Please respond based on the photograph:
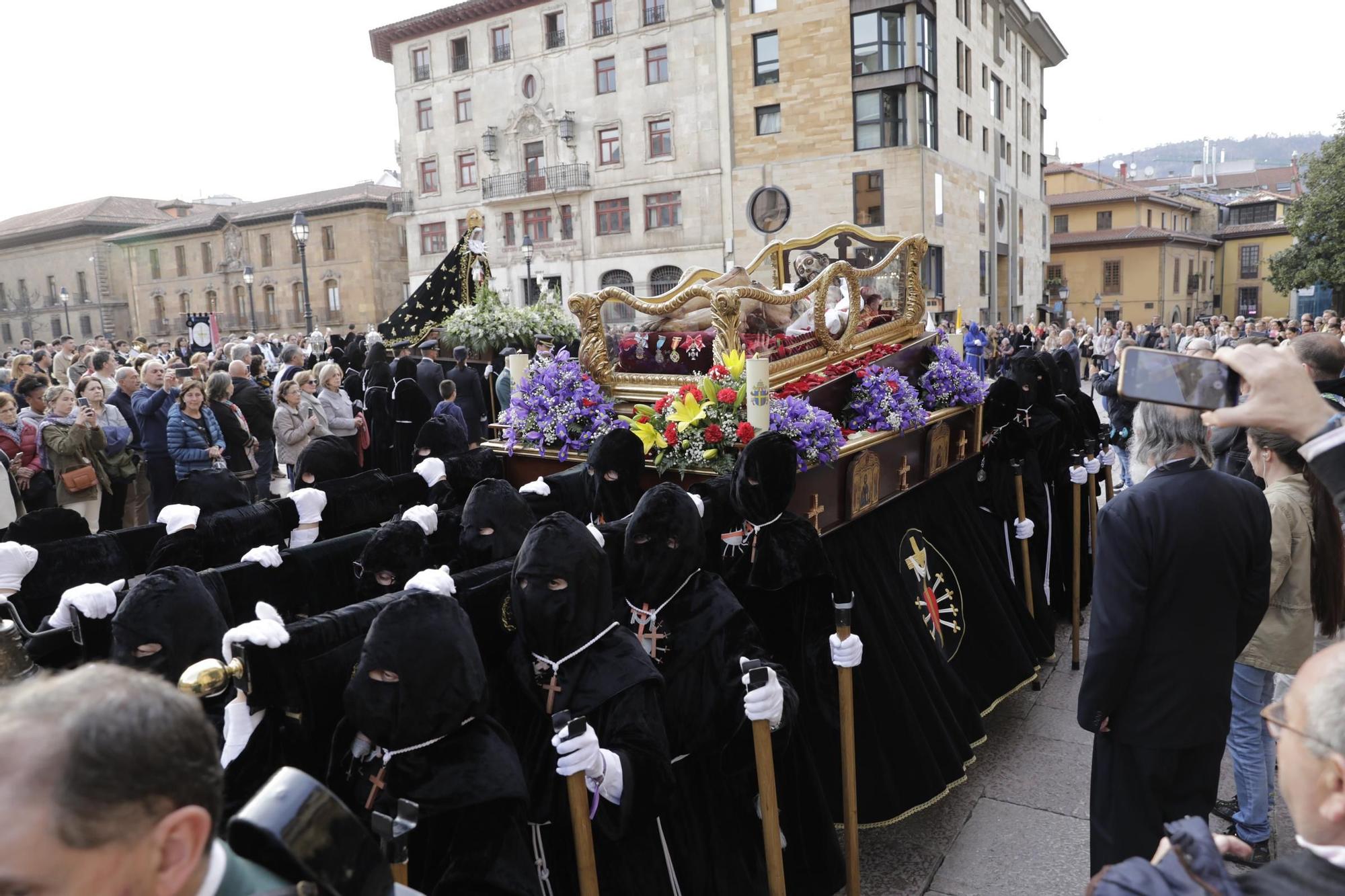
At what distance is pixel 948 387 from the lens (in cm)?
636

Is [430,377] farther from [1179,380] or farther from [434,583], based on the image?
[1179,380]

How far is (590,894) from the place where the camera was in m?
2.74

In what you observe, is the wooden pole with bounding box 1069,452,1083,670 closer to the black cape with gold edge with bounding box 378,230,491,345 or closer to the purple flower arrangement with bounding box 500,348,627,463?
the purple flower arrangement with bounding box 500,348,627,463

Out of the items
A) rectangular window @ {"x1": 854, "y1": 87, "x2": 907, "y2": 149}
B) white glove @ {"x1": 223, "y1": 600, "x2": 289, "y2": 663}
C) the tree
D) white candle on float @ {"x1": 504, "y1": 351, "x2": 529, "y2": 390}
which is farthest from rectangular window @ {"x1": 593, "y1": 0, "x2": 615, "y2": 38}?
white glove @ {"x1": 223, "y1": 600, "x2": 289, "y2": 663}

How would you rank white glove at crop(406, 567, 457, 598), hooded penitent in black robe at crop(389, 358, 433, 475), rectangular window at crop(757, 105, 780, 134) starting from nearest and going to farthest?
1. white glove at crop(406, 567, 457, 598)
2. hooded penitent in black robe at crop(389, 358, 433, 475)
3. rectangular window at crop(757, 105, 780, 134)

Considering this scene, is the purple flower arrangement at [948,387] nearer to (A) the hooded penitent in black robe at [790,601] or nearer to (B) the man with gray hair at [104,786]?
(A) the hooded penitent in black robe at [790,601]

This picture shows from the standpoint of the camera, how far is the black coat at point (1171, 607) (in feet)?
10.1

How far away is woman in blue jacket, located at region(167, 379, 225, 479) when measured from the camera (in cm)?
786

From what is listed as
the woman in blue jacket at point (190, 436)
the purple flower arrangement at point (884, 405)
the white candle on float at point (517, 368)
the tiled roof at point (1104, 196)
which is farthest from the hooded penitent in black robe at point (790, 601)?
the tiled roof at point (1104, 196)

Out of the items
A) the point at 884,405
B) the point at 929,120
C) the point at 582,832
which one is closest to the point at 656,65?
the point at 929,120

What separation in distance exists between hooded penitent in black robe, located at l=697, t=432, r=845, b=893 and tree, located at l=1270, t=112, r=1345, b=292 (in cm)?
3209

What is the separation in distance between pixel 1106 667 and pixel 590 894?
188cm

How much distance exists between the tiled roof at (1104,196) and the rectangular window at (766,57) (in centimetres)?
2613

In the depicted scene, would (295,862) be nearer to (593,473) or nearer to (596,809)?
(596,809)
